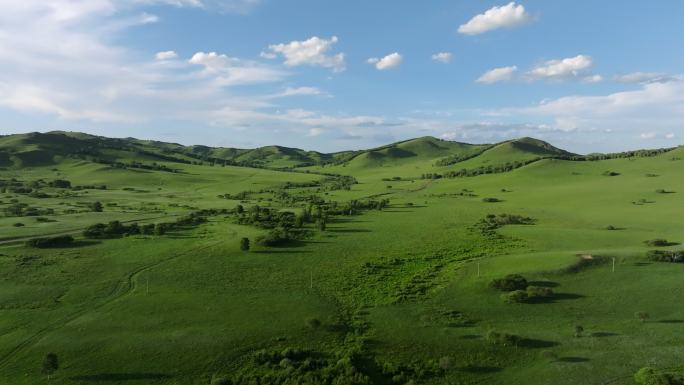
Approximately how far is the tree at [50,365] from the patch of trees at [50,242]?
38.4 meters

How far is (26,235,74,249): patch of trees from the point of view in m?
65.6

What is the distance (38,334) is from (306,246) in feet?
130

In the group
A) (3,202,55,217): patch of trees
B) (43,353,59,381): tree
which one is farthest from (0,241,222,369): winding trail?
(3,202,55,217): patch of trees

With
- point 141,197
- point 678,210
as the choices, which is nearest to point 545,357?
point 678,210

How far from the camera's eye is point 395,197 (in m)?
155

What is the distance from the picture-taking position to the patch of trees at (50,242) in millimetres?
65625

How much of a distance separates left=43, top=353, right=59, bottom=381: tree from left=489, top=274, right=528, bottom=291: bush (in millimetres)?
42657

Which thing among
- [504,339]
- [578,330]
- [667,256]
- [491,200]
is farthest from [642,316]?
[491,200]

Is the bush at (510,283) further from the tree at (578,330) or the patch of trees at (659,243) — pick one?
the patch of trees at (659,243)

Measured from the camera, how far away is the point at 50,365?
33.7 meters

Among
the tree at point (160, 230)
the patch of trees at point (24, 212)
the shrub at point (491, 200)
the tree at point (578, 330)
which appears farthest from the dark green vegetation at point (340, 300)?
the shrub at point (491, 200)

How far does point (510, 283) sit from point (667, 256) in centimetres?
2402

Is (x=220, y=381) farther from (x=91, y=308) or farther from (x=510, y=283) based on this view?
(x=510, y=283)

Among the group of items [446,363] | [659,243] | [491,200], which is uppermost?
[491,200]
